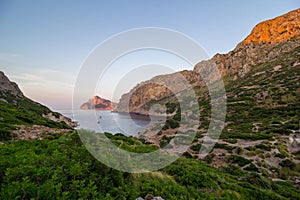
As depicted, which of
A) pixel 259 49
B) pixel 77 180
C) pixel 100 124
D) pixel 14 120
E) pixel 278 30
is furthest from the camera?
pixel 278 30

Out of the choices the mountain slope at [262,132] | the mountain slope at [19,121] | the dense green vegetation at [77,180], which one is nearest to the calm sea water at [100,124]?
the mountain slope at [19,121]

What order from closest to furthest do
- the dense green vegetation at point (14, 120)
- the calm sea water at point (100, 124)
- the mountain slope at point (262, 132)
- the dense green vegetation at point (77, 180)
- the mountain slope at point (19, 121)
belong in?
the dense green vegetation at point (77, 180), the dense green vegetation at point (14, 120), the mountain slope at point (19, 121), the mountain slope at point (262, 132), the calm sea water at point (100, 124)

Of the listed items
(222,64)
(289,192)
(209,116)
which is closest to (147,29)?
(289,192)

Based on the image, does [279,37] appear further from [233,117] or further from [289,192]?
[289,192]

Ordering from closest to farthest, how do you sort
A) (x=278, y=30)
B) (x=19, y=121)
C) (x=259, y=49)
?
(x=19, y=121), (x=259, y=49), (x=278, y=30)

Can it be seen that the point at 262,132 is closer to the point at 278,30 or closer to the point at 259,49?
the point at 259,49

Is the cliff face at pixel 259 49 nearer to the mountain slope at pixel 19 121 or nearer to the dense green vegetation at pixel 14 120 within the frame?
the mountain slope at pixel 19 121

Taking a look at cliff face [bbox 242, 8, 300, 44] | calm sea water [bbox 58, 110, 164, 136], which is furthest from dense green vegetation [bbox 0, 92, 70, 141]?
cliff face [bbox 242, 8, 300, 44]

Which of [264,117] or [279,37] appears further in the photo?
[279,37]

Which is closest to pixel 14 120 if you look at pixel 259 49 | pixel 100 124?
pixel 100 124

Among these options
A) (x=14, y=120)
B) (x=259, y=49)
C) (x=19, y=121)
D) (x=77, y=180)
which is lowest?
(x=77, y=180)

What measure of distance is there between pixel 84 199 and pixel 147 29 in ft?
33.1

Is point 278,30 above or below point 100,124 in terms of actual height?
above

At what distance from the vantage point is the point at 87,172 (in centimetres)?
409
